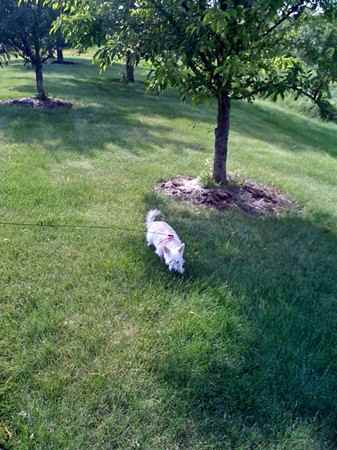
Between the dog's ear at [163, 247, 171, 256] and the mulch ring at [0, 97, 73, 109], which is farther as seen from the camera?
the mulch ring at [0, 97, 73, 109]

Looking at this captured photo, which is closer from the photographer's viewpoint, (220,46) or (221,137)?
(220,46)

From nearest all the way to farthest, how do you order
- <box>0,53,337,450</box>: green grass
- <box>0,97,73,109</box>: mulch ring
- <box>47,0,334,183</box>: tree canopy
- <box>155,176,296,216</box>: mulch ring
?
<box>0,53,337,450</box>: green grass < <box>47,0,334,183</box>: tree canopy < <box>155,176,296,216</box>: mulch ring < <box>0,97,73,109</box>: mulch ring

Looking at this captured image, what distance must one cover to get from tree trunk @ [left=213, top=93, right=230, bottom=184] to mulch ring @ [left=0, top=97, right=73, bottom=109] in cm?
547

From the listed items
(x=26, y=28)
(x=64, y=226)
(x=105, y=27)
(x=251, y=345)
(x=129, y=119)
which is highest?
(x=26, y=28)

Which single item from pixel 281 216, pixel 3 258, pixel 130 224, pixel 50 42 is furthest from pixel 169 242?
pixel 50 42

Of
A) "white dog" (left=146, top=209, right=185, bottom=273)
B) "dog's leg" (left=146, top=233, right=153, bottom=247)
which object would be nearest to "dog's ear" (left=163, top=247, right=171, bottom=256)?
"white dog" (left=146, top=209, right=185, bottom=273)

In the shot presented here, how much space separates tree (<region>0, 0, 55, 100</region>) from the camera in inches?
317

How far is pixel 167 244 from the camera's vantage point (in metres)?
2.93

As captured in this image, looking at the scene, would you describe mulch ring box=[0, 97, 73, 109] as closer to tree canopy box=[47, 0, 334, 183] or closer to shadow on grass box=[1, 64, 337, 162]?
shadow on grass box=[1, 64, 337, 162]

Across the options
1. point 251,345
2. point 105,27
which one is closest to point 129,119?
point 105,27

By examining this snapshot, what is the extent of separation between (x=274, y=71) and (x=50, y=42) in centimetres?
658

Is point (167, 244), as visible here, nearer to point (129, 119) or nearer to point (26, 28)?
point (129, 119)

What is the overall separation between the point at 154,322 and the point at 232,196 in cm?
240

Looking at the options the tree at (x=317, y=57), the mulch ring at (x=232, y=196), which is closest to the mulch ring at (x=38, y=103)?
the mulch ring at (x=232, y=196)
